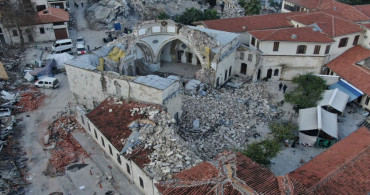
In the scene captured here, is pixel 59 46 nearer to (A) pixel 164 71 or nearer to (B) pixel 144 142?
(A) pixel 164 71

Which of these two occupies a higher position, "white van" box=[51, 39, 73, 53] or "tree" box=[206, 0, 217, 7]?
"tree" box=[206, 0, 217, 7]

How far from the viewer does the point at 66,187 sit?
21.5m

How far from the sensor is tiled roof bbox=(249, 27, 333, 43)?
3375cm

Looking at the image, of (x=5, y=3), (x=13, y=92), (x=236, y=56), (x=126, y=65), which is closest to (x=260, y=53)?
(x=236, y=56)

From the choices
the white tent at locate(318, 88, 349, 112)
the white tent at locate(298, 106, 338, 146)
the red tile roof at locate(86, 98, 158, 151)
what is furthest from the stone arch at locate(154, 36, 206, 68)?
the white tent at locate(318, 88, 349, 112)

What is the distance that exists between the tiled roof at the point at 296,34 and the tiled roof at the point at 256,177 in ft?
70.3

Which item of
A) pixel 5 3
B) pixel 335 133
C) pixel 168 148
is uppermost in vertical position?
pixel 5 3

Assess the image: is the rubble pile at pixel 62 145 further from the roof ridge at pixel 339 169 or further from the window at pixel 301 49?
the window at pixel 301 49

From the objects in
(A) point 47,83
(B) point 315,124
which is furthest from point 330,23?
(A) point 47,83

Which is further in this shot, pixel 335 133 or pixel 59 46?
pixel 59 46

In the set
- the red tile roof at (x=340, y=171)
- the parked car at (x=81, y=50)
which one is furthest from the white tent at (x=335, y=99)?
the parked car at (x=81, y=50)

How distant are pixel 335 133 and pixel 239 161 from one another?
13.7 meters

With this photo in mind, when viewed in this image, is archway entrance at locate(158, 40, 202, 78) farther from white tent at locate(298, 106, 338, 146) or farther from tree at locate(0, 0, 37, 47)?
tree at locate(0, 0, 37, 47)

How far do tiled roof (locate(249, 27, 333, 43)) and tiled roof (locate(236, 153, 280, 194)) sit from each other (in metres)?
21.4
